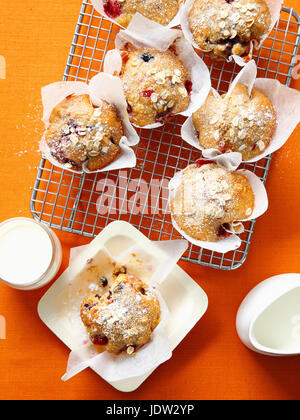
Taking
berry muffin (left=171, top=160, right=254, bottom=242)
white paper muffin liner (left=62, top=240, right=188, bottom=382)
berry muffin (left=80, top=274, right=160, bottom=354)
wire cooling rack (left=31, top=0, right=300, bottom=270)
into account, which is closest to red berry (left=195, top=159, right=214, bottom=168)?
berry muffin (left=171, top=160, right=254, bottom=242)

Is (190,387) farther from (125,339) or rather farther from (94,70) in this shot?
(94,70)

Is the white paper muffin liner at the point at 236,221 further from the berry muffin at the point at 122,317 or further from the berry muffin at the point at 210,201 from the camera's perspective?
the berry muffin at the point at 122,317

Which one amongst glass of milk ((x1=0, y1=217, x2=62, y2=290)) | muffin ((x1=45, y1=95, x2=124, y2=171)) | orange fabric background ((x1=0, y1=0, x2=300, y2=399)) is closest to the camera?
muffin ((x1=45, y1=95, x2=124, y2=171))

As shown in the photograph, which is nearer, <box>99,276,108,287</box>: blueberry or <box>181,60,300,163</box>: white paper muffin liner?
<box>181,60,300,163</box>: white paper muffin liner

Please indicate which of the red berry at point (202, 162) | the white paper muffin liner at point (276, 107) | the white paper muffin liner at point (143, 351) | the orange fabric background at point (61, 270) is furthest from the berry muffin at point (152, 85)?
the white paper muffin liner at point (143, 351)

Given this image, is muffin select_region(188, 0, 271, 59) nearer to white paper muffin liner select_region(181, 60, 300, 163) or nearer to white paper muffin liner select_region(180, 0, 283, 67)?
white paper muffin liner select_region(180, 0, 283, 67)

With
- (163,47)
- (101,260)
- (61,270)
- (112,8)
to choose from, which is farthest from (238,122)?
(61,270)
